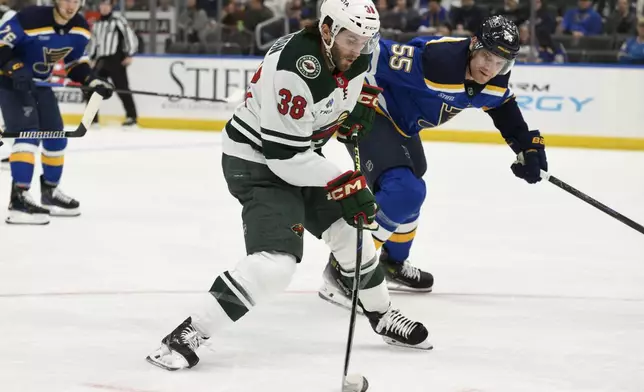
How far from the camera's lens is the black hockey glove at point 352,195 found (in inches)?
101

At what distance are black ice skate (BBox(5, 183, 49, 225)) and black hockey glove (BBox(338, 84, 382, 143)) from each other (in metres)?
2.72

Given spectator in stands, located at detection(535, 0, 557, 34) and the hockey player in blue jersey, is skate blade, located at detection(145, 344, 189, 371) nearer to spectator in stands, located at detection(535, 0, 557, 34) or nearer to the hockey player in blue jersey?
the hockey player in blue jersey

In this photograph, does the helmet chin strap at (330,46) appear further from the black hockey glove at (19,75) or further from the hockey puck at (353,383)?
the black hockey glove at (19,75)

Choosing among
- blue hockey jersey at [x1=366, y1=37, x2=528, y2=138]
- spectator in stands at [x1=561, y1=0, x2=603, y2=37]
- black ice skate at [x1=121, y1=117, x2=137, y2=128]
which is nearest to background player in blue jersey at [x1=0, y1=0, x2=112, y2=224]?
blue hockey jersey at [x1=366, y1=37, x2=528, y2=138]

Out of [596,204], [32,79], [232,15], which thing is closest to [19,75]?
[32,79]

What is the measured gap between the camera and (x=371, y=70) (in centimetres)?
355

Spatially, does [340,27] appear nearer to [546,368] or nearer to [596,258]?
[546,368]

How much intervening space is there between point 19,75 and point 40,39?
25cm

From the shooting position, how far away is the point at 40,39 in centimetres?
526

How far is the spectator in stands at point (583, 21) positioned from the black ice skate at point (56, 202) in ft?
20.0

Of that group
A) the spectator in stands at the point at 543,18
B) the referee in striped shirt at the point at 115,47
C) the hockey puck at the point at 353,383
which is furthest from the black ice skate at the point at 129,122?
the hockey puck at the point at 353,383

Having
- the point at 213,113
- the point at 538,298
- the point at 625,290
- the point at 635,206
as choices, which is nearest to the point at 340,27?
the point at 538,298

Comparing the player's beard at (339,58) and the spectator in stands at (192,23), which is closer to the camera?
the player's beard at (339,58)

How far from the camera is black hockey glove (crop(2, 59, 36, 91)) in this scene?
516 cm
